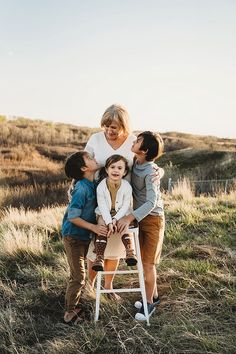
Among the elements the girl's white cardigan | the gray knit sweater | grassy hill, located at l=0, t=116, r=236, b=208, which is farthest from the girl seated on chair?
grassy hill, located at l=0, t=116, r=236, b=208

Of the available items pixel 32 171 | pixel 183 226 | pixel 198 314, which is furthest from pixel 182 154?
pixel 198 314

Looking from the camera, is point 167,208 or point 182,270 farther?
point 167,208

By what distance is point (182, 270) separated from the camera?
16.9 ft

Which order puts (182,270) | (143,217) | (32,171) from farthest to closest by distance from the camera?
(32,171) → (182,270) → (143,217)

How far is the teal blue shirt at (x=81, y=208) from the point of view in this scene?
157 inches

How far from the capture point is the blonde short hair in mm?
3955

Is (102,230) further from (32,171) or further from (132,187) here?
(32,171)

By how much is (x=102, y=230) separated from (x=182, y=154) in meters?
17.5

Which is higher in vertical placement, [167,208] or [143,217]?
[143,217]

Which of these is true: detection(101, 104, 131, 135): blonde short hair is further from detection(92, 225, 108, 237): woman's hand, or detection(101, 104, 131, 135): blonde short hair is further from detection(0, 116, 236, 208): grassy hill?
detection(0, 116, 236, 208): grassy hill

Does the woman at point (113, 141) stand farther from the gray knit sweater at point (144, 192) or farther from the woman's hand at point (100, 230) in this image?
the woman's hand at point (100, 230)

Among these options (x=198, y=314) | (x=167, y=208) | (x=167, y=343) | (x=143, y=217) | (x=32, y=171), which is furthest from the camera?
(x=32, y=171)

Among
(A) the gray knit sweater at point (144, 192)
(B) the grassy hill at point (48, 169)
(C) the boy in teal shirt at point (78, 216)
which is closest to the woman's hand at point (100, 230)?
(C) the boy in teal shirt at point (78, 216)

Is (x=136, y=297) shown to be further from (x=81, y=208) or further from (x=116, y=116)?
(x=116, y=116)
